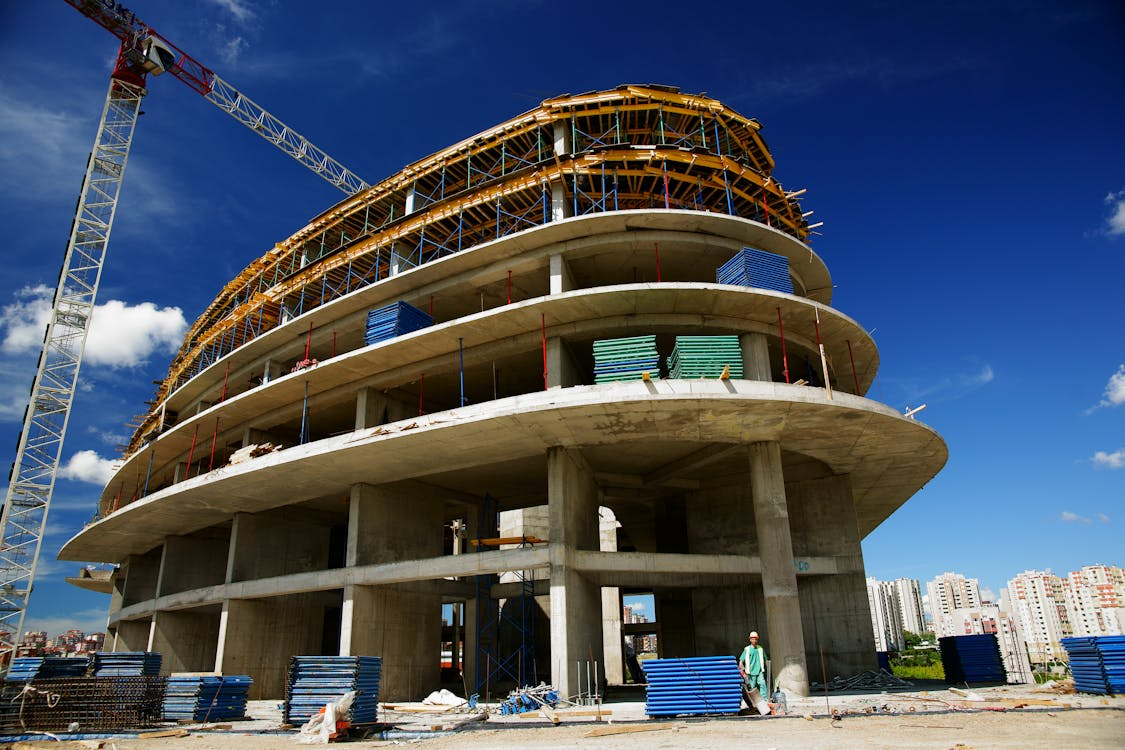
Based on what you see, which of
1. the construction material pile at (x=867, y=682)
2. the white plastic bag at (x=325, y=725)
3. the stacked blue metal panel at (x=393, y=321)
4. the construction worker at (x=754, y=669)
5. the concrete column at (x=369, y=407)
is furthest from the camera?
the concrete column at (x=369, y=407)

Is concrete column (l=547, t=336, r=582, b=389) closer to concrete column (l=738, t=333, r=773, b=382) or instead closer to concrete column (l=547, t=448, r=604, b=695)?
concrete column (l=547, t=448, r=604, b=695)

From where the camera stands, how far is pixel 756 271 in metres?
19.1

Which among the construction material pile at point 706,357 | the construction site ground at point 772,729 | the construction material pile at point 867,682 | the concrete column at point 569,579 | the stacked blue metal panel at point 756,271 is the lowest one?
the construction material pile at point 867,682

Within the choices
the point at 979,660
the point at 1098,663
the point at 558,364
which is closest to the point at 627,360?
the point at 558,364

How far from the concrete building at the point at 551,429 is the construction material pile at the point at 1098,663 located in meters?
5.67

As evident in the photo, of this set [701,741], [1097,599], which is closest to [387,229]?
[701,741]

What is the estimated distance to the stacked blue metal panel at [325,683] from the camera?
12375 millimetres

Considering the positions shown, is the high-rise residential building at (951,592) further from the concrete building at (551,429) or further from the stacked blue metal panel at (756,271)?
the stacked blue metal panel at (756,271)

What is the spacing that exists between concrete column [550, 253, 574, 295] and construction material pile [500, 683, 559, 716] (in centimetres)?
1075

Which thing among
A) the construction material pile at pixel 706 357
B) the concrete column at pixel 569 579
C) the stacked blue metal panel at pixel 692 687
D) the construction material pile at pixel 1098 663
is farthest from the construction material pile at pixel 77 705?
the construction material pile at pixel 1098 663

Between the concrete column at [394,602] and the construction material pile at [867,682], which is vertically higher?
the concrete column at [394,602]

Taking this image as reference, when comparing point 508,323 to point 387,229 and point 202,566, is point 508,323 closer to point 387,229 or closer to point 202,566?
point 387,229

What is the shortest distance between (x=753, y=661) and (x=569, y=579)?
5430 millimetres

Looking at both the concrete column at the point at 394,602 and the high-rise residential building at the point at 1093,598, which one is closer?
the concrete column at the point at 394,602
